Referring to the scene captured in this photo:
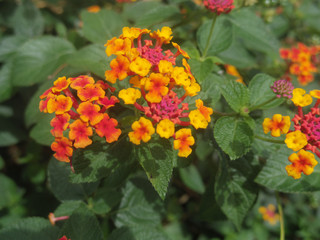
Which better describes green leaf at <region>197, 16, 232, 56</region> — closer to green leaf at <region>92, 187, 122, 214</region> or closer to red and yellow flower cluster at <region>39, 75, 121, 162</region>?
red and yellow flower cluster at <region>39, 75, 121, 162</region>

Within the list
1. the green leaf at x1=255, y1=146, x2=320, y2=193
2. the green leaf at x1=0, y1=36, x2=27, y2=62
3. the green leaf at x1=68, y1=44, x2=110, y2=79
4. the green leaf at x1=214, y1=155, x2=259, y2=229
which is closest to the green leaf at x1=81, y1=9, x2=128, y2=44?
the green leaf at x1=68, y1=44, x2=110, y2=79

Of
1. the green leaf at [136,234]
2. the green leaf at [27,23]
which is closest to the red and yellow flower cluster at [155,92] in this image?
the green leaf at [136,234]

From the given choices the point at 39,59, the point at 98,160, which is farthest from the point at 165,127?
the point at 39,59

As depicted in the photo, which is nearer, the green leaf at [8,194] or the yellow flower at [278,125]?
the yellow flower at [278,125]

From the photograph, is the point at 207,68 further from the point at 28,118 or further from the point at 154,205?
the point at 28,118

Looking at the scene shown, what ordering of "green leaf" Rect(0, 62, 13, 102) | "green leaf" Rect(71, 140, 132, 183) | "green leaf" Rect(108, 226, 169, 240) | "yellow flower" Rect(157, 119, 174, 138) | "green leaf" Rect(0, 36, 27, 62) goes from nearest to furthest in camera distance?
"yellow flower" Rect(157, 119, 174, 138) < "green leaf" Rect(71, 140, 132, 183) < "green leaf" Rect(108, 226, 169, 240) < "green leaf" Rect(0, 62, 13, 102) < "green leaf" Rect(0, 36, 27, 62)

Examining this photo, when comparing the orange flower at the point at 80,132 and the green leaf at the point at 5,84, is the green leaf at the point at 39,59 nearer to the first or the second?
the green leaf at the point at 5,84
